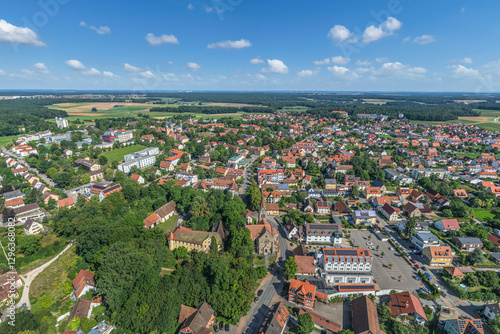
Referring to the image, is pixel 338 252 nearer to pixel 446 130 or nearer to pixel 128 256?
pixel 128 256

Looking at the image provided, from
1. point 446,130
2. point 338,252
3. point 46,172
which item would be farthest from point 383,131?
point 46,172

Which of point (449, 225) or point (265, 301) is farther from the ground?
point (449, 225)

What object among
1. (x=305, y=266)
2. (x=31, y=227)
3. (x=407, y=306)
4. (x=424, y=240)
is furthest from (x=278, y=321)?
(x=31, y=227)

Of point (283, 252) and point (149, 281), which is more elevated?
point (149, 281)

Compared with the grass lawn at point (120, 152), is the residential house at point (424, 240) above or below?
below

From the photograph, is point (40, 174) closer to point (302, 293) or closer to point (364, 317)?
point (302, 293)

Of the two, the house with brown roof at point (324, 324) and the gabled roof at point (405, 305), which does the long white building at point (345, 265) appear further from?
the house with brown roof at point (324, 324)

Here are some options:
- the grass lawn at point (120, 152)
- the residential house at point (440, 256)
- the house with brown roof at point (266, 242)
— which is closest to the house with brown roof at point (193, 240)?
the house with brown roof at point (266, 242)
